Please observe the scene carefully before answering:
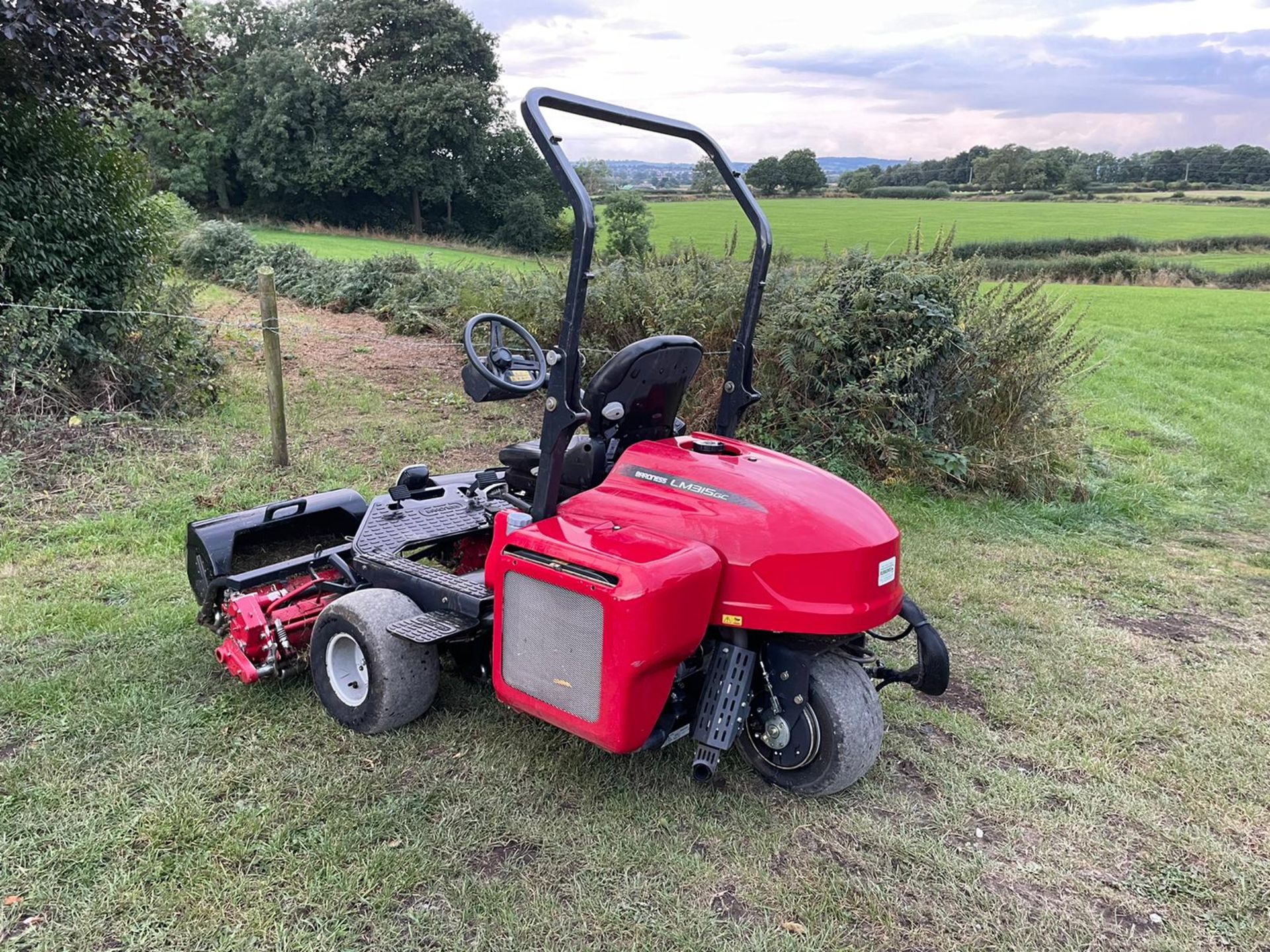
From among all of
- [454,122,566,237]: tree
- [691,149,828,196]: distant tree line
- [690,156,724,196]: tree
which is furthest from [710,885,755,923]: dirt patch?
[454,122,566,237]: tree

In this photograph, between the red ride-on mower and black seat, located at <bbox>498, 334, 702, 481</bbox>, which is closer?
the red ride-on mower

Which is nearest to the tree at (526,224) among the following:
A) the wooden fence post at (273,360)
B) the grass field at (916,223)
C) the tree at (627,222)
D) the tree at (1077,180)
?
the grass field at (916,223)

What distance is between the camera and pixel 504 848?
2.84m

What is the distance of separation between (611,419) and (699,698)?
1.01 metres

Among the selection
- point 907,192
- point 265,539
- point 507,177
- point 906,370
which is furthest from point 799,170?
point 265,539

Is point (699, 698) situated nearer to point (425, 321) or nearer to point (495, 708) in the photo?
point (495, 708)

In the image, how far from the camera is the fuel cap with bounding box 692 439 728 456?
128 inches

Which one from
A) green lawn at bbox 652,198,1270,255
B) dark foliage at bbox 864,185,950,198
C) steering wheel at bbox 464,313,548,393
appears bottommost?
green lawn at bbox 652,198,1270,255

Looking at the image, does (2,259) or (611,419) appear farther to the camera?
(2,259)

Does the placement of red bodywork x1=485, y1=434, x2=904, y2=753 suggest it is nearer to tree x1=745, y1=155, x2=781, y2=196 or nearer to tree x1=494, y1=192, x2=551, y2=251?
tree x1=745, y1=155, x2=781, y2=196

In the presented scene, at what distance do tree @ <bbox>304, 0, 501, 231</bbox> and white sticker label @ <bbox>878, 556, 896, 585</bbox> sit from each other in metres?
33.1

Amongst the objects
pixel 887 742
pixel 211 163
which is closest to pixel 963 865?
pixel 887 742

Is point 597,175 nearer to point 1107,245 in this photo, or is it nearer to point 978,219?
point 1107,245

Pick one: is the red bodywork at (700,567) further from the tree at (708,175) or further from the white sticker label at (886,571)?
the tree at (708,175)
